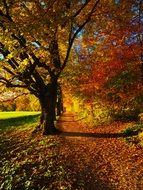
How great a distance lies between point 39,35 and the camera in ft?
53.7

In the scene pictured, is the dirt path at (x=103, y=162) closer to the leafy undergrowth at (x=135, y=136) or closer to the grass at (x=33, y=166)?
the leafy undergrowth at (x=135, y=136)

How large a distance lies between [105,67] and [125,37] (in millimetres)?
2789

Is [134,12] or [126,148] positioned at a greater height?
[134,12]

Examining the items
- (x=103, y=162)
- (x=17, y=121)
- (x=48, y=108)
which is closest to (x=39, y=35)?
(x=48, y=108)

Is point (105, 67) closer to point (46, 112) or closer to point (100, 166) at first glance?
point (46, 112)

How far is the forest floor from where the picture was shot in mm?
11641

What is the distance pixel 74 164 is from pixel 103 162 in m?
1.20

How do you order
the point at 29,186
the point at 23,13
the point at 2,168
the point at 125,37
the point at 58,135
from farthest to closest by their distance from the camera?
the point at 58,135, the point at 125,37, the point at 23,13, the point at 2,168, the point at 29,186

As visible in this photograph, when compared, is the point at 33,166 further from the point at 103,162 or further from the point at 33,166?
the point at 103,162

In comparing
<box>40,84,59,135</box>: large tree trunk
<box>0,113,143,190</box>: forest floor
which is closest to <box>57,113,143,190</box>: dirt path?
<box>0,113,143,190</box>: forest floor

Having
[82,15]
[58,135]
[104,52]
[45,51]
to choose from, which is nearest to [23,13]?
[45,51]

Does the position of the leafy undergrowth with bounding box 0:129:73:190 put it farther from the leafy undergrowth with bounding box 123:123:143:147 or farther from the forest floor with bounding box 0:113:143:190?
the leafy undergrowth with bounding box 123:123:143:147

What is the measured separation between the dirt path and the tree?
153 inches

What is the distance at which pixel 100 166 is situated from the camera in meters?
13.3
